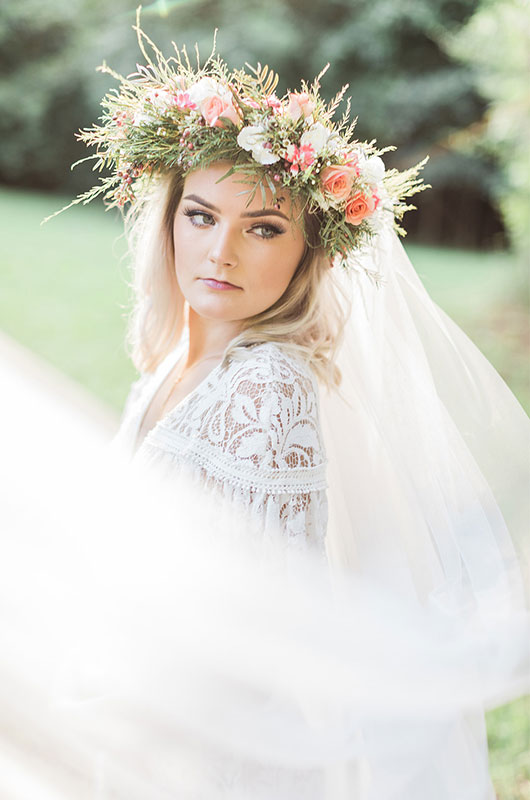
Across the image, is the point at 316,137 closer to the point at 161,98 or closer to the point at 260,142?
the point at 260,142

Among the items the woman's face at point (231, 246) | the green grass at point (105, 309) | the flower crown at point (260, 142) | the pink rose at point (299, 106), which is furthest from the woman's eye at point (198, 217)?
the green grass at point (105, 309)

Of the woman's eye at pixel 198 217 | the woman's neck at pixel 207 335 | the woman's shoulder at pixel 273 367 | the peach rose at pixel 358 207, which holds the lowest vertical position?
the woman's shoulder at pixel 273 367

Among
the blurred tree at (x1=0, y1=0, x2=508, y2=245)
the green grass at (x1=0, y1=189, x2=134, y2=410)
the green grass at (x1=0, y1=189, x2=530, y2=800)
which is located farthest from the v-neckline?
the blurred tree at (x1=0, y1=0, x2=508, y2=245)

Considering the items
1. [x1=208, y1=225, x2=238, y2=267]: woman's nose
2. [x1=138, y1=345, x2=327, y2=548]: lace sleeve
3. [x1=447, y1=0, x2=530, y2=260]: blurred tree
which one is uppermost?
[x1=447, y1=0, x2=530, y2=260]: blurred tree

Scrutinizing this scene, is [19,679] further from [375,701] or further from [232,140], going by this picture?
[232,140]

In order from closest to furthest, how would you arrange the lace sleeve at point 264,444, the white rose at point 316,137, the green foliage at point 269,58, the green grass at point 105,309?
the lace sleeve at point 264,444 < the white rose at point 316,137 < the green grass at point 105,309 < the green foliage at point 269,58

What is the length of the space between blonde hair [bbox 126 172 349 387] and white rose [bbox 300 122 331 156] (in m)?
0.18

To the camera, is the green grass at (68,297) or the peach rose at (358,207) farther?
the green grass at (68,297)

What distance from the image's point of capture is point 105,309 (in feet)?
34.2

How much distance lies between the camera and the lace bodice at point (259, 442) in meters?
1.70

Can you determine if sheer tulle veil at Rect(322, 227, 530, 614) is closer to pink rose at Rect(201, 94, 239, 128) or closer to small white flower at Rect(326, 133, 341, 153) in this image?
small white flower at Rect(326, 133, 341, 153)

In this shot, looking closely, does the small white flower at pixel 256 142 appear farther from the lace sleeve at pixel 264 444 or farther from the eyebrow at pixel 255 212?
the lace sleeve at pixel 264 444

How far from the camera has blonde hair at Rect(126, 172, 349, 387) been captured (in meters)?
Result: 1.97

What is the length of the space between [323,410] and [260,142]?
0.74 metres
